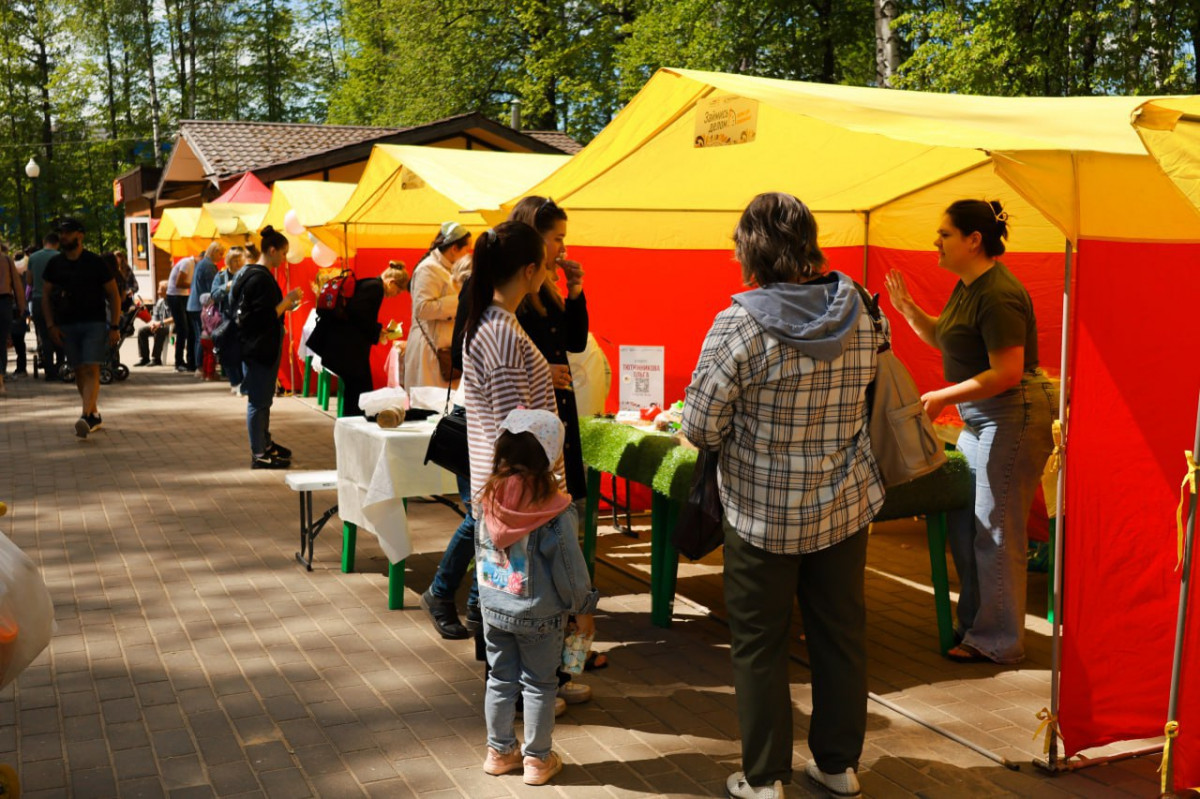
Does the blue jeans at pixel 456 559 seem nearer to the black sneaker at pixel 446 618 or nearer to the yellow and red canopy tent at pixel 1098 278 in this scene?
the black sneaker at pixel 446 618

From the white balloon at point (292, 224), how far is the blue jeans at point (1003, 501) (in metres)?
9.74

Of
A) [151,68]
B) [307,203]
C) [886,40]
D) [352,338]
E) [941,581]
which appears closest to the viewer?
[941,581]

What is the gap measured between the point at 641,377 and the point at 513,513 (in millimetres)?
2331

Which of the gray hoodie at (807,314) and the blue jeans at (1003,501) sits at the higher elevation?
the gray hoodie at (807,314)

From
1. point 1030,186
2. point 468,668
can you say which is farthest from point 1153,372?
point 468,668

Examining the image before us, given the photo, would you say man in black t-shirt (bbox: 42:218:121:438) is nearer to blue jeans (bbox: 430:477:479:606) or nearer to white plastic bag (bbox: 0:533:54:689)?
blue jeans (bbox: 430:477:479:606)

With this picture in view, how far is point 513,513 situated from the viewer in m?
3.75

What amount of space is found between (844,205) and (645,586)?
2.82m

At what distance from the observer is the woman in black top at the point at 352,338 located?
353 inches

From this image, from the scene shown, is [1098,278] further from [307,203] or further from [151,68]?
[151,68]

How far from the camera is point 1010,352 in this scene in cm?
468

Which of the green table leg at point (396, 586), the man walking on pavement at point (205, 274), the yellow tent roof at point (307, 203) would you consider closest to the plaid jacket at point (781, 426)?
the green table leg at point (396, 586)

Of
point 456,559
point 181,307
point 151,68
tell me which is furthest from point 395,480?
point 151,68

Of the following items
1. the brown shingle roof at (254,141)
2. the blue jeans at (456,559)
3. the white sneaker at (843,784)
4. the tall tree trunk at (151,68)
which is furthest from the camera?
the tall tree trunk at (151,68)
